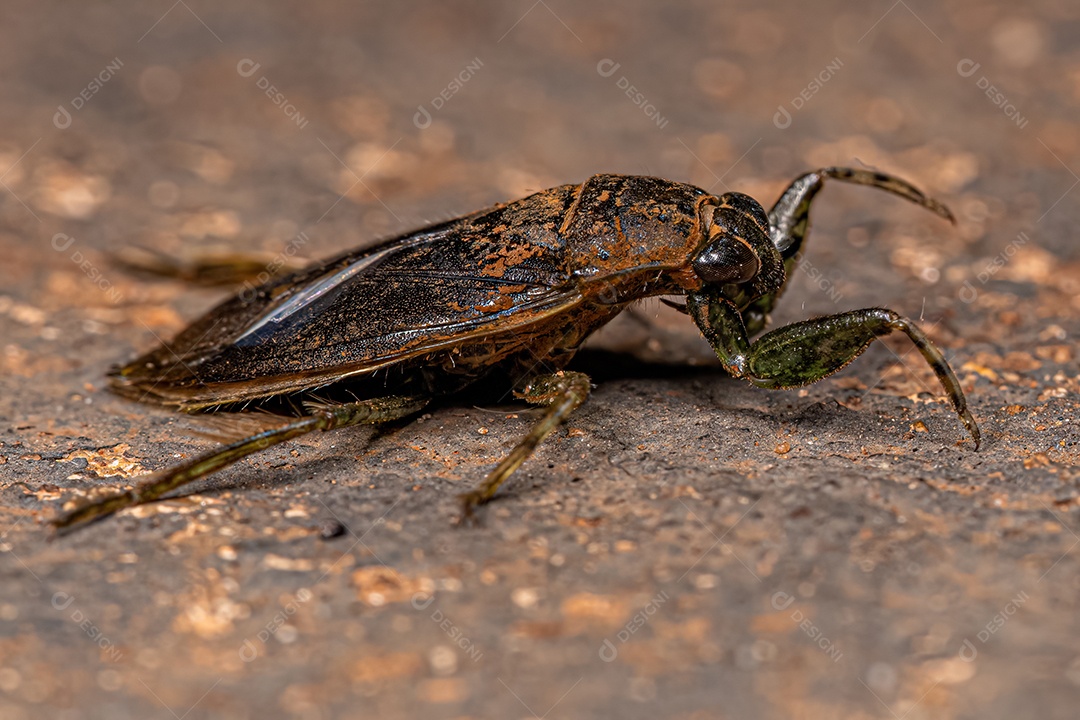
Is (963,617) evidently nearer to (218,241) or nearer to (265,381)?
(265,381)

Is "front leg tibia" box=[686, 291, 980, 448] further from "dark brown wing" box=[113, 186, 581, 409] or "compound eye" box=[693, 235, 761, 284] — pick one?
"dark brown wing" box=[113, 186, 581, 409]

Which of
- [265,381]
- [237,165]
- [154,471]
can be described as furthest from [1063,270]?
[237,165]

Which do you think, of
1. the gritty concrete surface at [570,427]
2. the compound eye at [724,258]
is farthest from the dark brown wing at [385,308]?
the compound eye at [724,258]

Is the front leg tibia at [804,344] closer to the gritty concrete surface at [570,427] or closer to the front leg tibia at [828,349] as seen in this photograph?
the front leg tibia at [828,349]

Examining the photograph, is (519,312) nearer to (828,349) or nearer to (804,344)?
(804,344)

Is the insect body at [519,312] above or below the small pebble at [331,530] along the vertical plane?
above

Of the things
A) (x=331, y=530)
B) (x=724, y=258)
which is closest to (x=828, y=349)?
(x=724, y=258)

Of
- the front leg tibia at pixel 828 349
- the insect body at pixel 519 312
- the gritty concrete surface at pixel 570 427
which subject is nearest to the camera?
the gritty concrete surface at pixel 570 427
